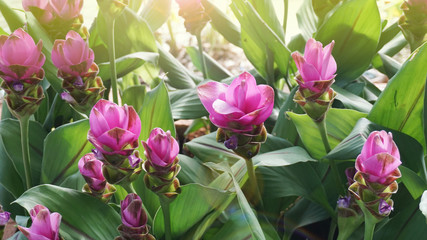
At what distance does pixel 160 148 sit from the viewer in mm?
534

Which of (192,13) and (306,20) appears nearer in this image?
(192,13)

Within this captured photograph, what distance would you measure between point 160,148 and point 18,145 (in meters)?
0.47

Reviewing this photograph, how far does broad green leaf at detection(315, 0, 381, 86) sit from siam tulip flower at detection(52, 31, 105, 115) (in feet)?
1.39

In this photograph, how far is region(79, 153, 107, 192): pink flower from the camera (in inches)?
24.5

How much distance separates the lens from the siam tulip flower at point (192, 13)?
1.03 m

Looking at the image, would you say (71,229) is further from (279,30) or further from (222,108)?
(279,30)

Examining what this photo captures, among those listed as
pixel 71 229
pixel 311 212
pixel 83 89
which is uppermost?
pixel 83 89

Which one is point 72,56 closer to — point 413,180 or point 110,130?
point 110,130

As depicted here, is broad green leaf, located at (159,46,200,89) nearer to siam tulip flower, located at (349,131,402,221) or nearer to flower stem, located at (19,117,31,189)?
flower stem, located at (19,117,31,189)

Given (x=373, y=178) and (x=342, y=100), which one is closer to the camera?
(x=373, y=178)

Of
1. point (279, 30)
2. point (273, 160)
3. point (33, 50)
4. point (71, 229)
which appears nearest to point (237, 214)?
point (273, 160)

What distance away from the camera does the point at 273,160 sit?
72 centimetres

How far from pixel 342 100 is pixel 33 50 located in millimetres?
472

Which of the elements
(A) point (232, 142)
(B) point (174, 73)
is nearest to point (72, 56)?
(A) point (232, 142)
